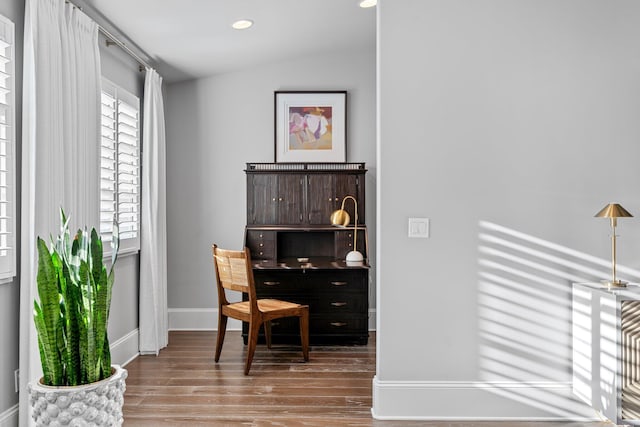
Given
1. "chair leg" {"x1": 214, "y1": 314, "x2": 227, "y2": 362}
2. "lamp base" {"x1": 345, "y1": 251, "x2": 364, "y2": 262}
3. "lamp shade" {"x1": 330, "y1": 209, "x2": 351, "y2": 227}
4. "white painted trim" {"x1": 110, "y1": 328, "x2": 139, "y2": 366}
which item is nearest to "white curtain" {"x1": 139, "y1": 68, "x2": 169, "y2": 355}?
"white painted trim" {"x1": 110, "y1": 328, "x2": 139, "y2": 366}

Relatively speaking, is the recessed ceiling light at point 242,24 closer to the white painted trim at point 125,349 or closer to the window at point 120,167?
the window at point 120,167

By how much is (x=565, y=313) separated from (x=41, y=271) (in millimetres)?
2766

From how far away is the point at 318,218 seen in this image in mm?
5148

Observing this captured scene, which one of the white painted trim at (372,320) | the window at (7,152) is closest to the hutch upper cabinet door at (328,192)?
the white painted trim at (372,320)

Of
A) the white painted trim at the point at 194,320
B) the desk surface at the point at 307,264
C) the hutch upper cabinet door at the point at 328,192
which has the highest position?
the hutch upper cabinet door at the point at 328,192

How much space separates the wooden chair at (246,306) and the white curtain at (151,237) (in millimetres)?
633

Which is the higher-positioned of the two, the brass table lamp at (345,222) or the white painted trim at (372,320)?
the brass table lamp at (345,222)

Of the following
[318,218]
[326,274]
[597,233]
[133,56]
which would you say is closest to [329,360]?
[326,274]

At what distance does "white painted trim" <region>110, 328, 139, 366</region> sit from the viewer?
4.04 meters

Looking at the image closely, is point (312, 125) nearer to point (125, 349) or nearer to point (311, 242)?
point (311, 242)

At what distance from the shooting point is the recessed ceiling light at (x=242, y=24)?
4.10 meters

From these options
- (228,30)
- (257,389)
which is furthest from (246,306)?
(228,30)

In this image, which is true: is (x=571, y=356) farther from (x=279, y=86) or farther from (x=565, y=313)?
(x=279, y=86)

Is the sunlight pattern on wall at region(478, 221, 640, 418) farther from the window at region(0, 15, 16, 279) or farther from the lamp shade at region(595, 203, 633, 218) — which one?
the window at region(0, 15, 16, 279)
